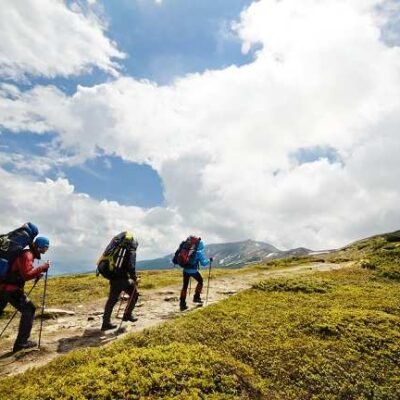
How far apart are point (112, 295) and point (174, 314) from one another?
11.8ft

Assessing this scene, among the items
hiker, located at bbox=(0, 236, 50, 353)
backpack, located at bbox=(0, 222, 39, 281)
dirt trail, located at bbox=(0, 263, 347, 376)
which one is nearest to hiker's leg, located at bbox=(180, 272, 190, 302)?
dirt trail, located at bbox=(0, 263, 347, 376)

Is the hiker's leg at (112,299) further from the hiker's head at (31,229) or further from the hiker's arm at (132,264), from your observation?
the hiker's head at (31,229)

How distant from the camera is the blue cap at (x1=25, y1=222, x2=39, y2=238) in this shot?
15.0m

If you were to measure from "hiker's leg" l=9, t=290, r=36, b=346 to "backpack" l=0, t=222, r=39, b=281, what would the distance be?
0.86m

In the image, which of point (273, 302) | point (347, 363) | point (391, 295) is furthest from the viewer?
point (391, 295)

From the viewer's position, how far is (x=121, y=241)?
56.6 feet

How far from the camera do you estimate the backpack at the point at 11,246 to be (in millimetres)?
14430

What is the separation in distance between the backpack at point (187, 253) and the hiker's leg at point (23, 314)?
805 cm

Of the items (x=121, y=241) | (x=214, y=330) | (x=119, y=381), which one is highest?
(x=121, y=241)

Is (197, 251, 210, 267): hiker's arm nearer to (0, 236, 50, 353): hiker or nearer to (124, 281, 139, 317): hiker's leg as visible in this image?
(124, 281, 139, 317): hiker's leg

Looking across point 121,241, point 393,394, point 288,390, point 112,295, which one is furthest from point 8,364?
point 393,394

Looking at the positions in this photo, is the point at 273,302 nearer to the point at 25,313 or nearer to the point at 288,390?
the point at 288,390

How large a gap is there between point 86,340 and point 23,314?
2518 millimetres

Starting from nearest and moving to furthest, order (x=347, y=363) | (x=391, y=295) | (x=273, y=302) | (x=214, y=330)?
1. (x=347, y=363)
2. (x=214, y=330)
3. (x=273, y=302)
4. (x=391, y=295)
